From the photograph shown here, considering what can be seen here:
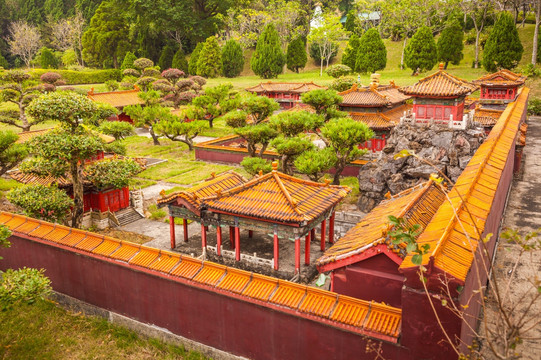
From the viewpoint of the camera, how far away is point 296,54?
70.0 metres

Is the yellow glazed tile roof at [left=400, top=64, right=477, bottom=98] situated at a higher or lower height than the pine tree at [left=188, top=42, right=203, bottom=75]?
lower

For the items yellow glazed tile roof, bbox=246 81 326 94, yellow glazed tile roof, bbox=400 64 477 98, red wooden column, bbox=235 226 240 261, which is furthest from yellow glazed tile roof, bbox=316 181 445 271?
yellow glazed tile roof, bbox=246 81 326 94

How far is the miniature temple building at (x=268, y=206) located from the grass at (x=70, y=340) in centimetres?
526

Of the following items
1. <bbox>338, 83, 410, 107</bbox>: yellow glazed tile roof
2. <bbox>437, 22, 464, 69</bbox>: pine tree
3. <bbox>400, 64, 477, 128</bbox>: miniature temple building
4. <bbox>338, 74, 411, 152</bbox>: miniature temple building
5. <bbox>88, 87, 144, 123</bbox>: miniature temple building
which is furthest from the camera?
<bbox>437, 22, 464, 69</bbox>: pine tree

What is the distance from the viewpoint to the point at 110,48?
74188mm

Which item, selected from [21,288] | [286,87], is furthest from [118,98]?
[21,288]

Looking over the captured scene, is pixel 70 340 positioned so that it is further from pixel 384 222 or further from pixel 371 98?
pixel 371 98

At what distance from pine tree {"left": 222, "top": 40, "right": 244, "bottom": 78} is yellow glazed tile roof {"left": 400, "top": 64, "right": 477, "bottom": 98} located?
49.0 meters

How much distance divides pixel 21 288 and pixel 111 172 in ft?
30.2

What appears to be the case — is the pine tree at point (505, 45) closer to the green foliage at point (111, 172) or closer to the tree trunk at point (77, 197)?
the green foliage at point (111, 172)

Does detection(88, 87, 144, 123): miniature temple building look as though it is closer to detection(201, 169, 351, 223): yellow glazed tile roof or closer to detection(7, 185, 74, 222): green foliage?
detection(7, 185, 74, 222): green foliage

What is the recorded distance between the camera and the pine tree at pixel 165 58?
75.1 m

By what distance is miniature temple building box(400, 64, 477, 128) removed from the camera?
24.0 metres

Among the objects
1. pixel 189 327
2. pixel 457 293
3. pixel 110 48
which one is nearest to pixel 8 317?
pixel 189 327
